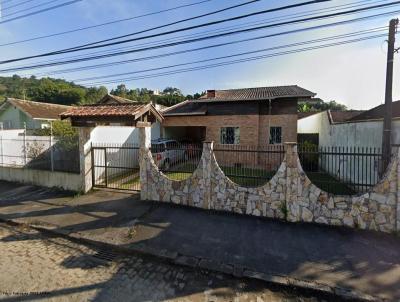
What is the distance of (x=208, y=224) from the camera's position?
6.20 metres

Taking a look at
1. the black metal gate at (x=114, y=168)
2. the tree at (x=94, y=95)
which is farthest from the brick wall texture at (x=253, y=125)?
the tree at (x=94, y=95)

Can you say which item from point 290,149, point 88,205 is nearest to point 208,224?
point 290,149

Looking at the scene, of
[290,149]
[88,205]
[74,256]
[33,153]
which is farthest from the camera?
[33,153]

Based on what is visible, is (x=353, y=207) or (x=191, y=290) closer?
(x=191, y=290)

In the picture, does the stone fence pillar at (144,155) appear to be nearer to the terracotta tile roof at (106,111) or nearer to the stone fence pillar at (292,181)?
the terracotta tile roof at (106,111)

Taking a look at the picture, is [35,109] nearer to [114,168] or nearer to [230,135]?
[114,168]

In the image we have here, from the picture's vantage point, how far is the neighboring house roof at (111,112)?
7.89 meters

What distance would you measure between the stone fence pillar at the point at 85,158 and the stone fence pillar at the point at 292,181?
23.1 feet

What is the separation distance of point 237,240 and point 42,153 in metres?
9.30

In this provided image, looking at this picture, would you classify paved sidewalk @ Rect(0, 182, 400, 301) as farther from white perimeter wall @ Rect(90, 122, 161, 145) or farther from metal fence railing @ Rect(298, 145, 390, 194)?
white perimeter wall @ Rect(90, 122, 161, 145)

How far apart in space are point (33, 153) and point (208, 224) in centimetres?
899

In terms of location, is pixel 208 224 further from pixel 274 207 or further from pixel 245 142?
pixel 245 142

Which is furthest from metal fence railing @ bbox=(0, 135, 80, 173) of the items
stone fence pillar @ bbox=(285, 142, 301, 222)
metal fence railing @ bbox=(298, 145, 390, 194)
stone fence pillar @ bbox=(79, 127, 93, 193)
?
metal fence railing @ bbox=(298, 145, 390, 194)

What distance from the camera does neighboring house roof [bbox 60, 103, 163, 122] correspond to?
25.9 feet
